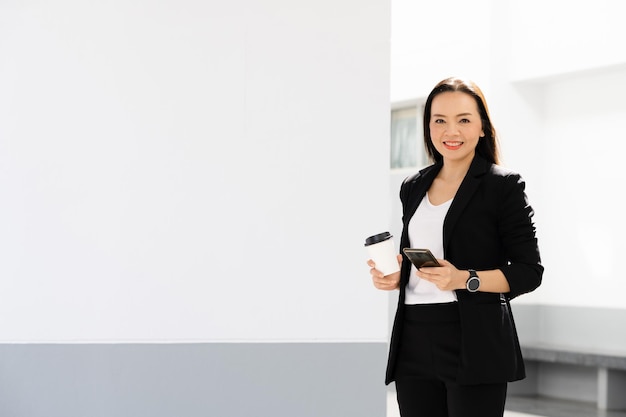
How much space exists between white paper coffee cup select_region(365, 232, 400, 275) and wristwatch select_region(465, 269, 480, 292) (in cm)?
19

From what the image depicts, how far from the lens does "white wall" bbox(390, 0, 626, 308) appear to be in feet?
23.0

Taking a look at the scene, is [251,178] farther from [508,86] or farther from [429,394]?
[508,86]

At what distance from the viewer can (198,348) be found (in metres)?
2.91

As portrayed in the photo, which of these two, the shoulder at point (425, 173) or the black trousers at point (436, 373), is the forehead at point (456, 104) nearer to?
the shoulder at point (425, 173)

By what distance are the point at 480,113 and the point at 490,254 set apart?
1.00 feet

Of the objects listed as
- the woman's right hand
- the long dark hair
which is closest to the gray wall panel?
the woman's right hand

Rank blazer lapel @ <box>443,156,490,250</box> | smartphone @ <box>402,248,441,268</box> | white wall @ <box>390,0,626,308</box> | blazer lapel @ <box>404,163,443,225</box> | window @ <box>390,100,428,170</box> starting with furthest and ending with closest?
window @ <box>390,100,428,170</box> → white wall @ <box>390,0,626,308</box> → blazer lapel @ <box>404,163,443,225</box> → blazer lapel @ <box>443,156,490,250</box> → smartphone @ <box>402,248,441,268</box>

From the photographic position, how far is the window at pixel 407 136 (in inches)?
321

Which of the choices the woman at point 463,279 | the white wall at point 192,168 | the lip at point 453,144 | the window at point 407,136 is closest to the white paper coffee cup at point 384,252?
the woman at point 463,279

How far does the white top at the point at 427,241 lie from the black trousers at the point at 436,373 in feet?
0.06

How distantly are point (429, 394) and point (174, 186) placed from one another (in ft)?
4.12

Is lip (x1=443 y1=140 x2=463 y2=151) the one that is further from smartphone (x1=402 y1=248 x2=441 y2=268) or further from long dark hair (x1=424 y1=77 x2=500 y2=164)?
smartphone (x1=402 y1=248 x2=441 y2=268)

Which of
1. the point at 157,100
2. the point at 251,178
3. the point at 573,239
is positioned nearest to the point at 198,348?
the point at 251,178

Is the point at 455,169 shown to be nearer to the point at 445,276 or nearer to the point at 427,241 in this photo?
the point at 427,241
